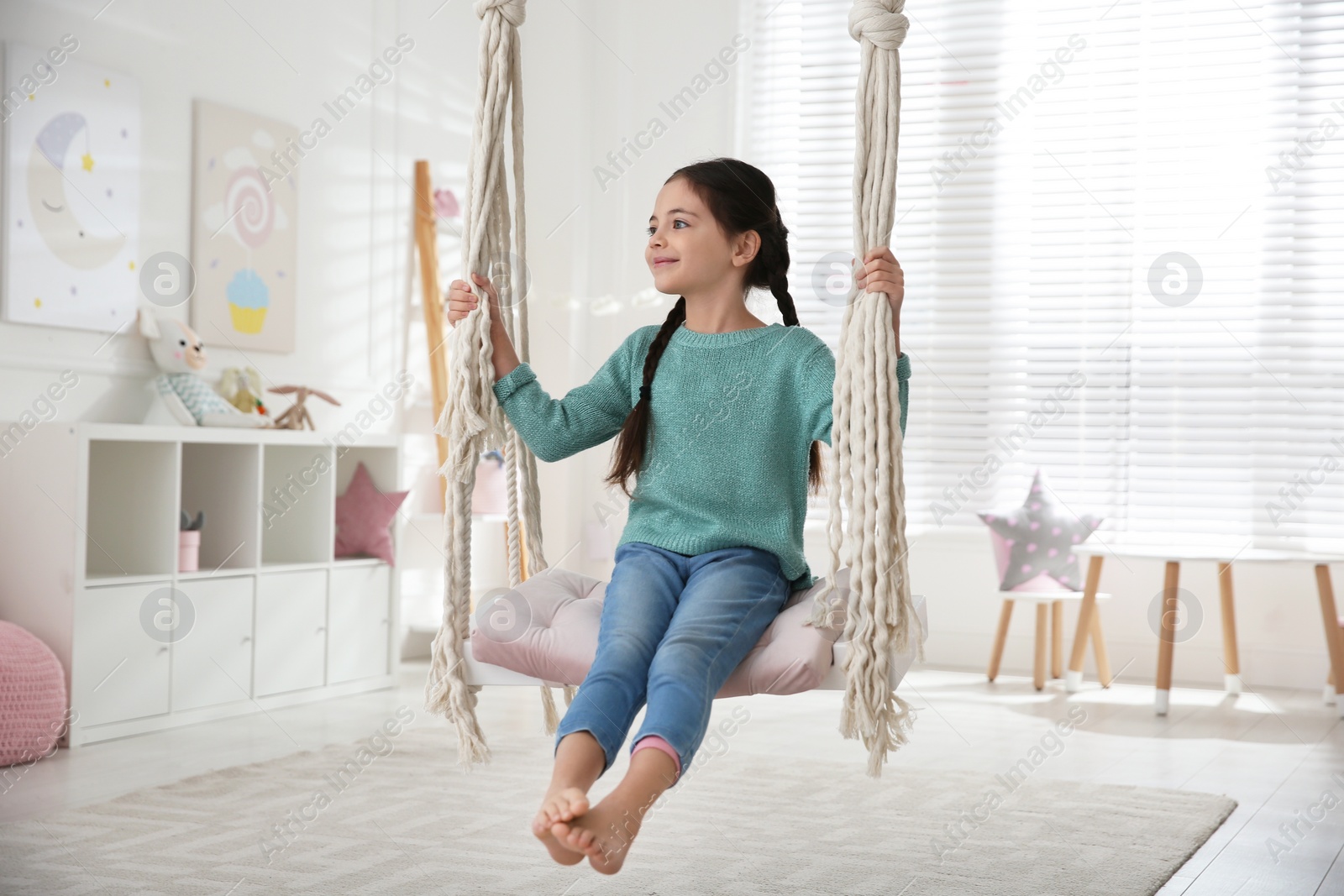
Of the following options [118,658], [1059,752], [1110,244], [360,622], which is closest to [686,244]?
[1059,752]

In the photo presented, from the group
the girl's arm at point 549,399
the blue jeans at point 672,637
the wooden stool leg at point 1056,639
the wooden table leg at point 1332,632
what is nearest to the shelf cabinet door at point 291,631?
the girl's arm at point 549,399

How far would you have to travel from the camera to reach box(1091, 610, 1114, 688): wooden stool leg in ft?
13.2

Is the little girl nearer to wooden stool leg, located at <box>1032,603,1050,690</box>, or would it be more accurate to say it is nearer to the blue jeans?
the blue jeans

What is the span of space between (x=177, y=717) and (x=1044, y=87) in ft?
11.2

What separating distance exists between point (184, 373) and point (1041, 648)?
265 centimetres

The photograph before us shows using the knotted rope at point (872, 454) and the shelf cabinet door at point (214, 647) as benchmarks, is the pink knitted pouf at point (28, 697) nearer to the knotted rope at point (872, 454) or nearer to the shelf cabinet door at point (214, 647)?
the shelf cabinet door at point (214, 647)

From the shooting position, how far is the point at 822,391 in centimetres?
172

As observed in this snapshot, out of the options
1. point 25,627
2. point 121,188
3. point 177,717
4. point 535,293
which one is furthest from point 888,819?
point 535,293

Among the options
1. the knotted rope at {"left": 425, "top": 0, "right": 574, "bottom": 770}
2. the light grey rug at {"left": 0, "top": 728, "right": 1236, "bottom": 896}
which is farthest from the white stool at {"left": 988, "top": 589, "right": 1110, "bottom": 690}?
the knotted rope at {"left": 425, "top": 0, "right": 574, "bottom": 770}

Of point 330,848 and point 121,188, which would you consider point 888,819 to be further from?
point 121,188

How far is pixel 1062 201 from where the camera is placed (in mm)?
4434

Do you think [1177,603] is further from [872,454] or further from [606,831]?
[606,831]

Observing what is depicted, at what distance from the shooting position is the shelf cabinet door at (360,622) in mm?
3682

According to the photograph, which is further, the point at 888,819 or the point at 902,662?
the point at 888,819
